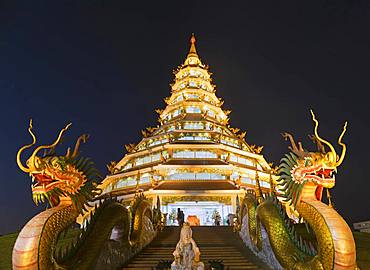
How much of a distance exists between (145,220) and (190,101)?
21.1 metres

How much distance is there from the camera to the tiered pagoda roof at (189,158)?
21438mm

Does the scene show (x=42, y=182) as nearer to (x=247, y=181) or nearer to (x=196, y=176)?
(x=196, y=176)

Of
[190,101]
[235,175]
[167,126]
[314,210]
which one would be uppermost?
[190,101]

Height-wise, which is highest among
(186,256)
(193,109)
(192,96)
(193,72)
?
(193,72)

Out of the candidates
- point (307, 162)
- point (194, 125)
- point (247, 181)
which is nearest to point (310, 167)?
point (307, 162)

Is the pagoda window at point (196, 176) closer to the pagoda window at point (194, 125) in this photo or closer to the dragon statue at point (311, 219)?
the pagoda window at point (194, 125)

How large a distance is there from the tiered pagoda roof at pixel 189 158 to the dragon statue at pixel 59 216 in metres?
11.9

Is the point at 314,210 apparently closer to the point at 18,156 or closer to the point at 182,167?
the point at 18,156

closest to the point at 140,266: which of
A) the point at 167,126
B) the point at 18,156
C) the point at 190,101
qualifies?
the point at 18,156

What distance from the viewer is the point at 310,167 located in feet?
19.8

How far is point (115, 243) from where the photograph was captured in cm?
831

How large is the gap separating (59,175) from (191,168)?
16.8 m

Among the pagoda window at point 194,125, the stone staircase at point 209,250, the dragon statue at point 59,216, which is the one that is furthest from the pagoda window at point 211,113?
the dragon statue at point 59,216

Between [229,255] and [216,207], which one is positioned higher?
[216,207]
